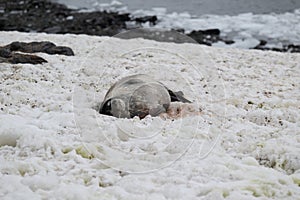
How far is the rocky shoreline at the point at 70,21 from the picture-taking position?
77.4ft

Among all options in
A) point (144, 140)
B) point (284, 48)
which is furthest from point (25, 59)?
point (284, 48)

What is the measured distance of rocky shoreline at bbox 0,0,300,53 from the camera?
2358cm

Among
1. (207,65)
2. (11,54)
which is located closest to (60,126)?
(11,54)

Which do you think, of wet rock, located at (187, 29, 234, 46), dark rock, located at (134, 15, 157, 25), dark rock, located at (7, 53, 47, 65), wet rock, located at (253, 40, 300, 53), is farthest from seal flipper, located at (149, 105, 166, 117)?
dark rock, located at (134, 15, 157, 25)

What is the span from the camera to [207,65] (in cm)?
1192

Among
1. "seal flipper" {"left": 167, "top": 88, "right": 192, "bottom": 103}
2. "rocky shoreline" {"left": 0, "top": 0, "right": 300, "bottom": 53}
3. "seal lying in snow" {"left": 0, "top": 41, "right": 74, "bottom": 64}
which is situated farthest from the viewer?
"rocky shoreline" {"left": 0, "top": 0, "right": 300, "bottom": 53}

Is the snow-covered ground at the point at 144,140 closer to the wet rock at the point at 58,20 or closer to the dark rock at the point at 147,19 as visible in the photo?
the wet rock at the point at 58,20

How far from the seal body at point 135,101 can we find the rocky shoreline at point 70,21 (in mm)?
14927

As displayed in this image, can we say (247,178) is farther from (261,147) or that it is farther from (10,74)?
(10,74)

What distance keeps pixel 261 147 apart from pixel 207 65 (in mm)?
5901

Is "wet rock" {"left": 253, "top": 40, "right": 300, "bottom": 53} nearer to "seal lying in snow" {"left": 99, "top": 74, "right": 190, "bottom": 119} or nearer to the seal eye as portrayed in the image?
"seal lying in snow" {"left": 99, "top": 74, "right": 190, "bottom": 119}

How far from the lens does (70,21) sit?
1036 inches

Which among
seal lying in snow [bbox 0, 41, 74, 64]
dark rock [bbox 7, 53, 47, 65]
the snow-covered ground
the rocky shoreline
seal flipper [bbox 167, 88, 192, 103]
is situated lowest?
the snow-covered ground

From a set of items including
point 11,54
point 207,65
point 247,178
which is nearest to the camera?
point 247,178
